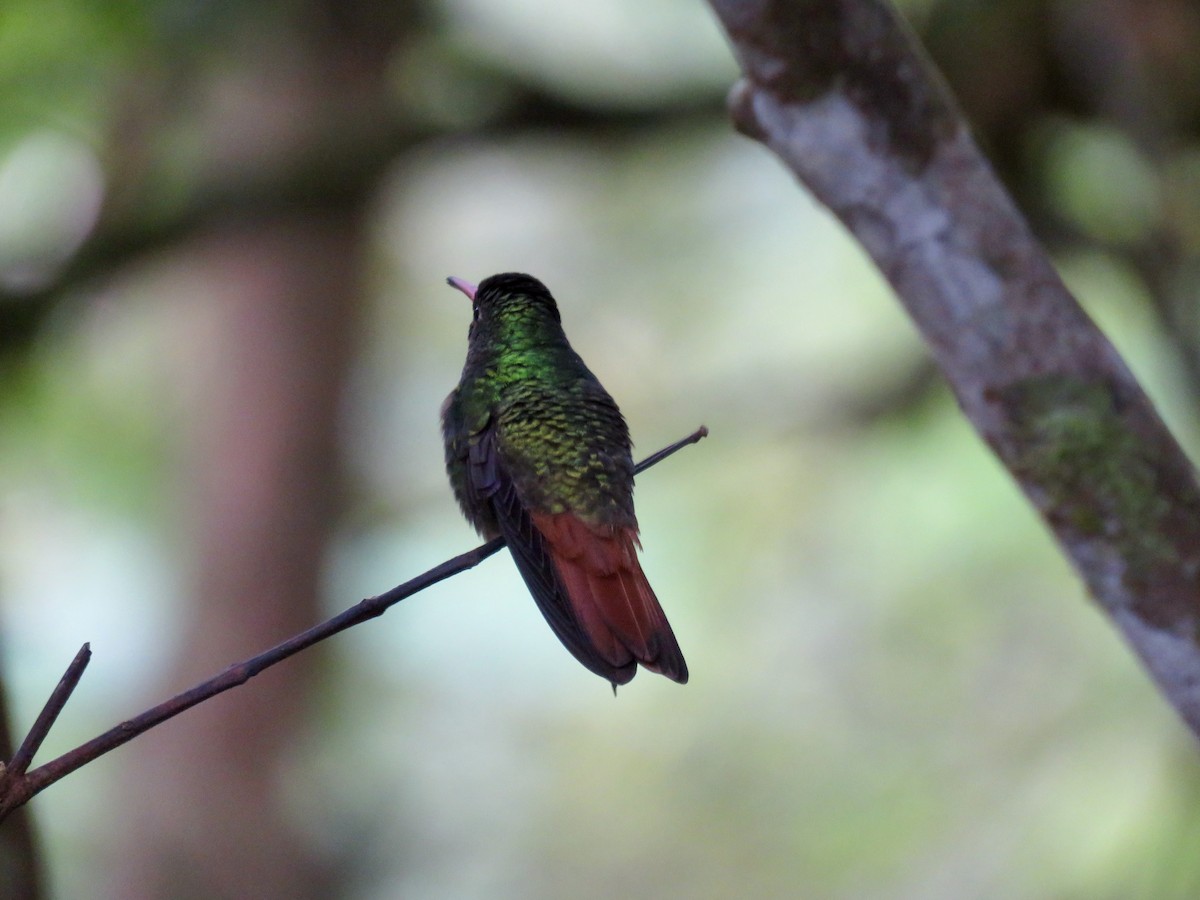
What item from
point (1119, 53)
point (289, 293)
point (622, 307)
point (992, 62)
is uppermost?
point (289, 293)

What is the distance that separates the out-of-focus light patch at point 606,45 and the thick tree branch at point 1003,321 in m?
2.96

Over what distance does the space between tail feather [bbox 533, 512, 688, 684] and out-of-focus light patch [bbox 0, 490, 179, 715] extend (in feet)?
12.5

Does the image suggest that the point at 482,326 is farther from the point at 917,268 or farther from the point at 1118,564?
the point at 1118,564

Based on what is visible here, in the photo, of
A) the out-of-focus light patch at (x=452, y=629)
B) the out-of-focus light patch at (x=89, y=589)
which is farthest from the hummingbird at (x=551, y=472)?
the out-of-focus light patch at (x=452, y=629)

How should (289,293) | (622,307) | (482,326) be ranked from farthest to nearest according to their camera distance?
(622,307), (289,293), (482,326)

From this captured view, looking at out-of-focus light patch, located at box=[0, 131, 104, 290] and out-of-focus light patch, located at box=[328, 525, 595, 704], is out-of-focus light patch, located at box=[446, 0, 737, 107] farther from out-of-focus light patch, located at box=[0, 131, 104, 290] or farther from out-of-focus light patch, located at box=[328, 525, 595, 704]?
out-of-focus light patch, located at box=[328, 525, 595, 704]

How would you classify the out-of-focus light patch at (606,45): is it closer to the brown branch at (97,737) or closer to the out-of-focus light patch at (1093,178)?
the out-of-focus light patch at (1093,178)

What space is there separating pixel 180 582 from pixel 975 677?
4633 millimetres

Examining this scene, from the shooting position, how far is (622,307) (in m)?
6.79

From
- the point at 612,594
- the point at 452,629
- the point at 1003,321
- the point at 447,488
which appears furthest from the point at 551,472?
the point at 452,629

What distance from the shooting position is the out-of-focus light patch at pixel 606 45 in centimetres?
499

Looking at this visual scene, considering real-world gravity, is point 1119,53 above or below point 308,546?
below

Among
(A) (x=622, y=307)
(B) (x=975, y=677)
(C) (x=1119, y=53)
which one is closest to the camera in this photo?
(C) (x=1119, y=53)

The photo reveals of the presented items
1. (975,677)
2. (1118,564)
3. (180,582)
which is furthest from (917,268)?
(975,677)
